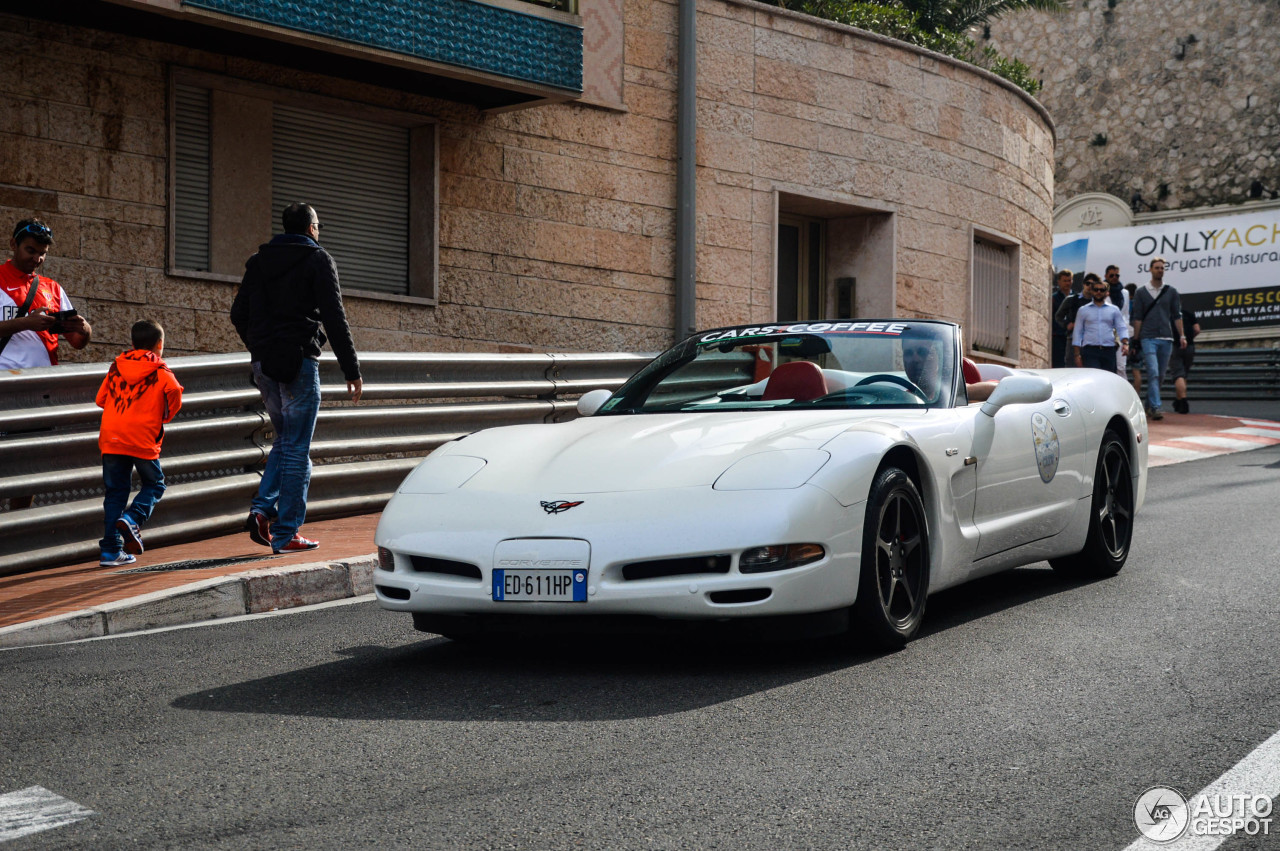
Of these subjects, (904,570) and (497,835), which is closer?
(497,835)

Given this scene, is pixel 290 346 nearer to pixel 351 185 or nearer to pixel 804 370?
pixel 804 370

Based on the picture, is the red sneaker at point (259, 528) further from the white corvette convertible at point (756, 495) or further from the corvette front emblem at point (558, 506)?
the corvette front emblem at point (558, 506)

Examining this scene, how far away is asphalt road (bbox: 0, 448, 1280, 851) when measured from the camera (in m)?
3.30

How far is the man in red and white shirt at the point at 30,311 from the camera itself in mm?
7770

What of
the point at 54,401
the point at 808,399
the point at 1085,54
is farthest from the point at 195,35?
the point at 1085,54

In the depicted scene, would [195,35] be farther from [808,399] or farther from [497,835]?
[497,835]

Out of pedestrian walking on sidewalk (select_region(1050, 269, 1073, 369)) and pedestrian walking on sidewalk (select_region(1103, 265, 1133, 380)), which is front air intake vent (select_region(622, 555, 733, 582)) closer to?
pedestrian walking on sidewalk (select_region(1103, 265, 1133, 380))

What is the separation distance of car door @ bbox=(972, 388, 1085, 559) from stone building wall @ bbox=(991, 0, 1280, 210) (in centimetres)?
2837

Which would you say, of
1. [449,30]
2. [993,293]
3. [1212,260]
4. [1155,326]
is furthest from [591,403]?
[1212,260]

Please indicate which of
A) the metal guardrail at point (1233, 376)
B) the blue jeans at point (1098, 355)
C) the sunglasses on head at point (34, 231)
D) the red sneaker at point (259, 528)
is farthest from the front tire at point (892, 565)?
the metal guardrail at point (1233, 376)

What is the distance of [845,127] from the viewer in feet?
52.3

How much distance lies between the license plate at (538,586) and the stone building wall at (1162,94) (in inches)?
1227

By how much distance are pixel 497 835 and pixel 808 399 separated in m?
3.20

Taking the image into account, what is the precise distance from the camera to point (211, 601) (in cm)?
651
